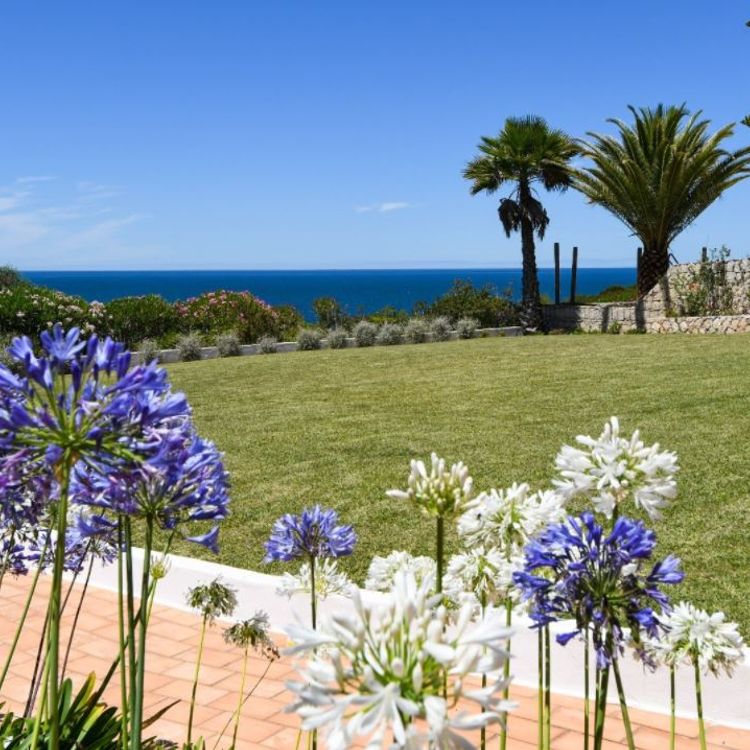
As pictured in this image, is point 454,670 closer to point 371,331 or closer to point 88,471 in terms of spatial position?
point 88,471

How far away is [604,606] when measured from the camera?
1339 millimetres

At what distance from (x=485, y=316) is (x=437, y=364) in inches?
420

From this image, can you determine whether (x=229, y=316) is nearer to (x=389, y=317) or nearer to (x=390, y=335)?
(x=390, y=335)

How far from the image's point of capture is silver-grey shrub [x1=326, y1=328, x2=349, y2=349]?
25.2 metres

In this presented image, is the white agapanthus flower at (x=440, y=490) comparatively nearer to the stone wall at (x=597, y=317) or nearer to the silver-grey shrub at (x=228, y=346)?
the silver-grey shrub at (x=228, y=346)

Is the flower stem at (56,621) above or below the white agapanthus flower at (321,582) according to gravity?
above

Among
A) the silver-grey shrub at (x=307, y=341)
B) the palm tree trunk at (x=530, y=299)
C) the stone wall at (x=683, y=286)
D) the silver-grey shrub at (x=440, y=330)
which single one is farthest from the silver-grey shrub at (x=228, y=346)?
the stone wall at (x=683, y=286)

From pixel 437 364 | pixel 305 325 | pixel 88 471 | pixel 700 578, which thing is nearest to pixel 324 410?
pixel 437 364

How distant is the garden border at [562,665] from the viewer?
156 inches

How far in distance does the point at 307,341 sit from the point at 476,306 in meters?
6.86

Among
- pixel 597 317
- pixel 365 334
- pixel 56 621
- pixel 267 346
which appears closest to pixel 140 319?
pixel 267 346

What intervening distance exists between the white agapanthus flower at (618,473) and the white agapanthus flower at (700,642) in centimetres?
39

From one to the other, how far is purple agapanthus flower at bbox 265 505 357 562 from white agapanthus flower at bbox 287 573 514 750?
3.57 feet

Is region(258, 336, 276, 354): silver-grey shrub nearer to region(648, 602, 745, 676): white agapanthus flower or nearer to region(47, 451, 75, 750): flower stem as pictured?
region(648, 602, 745, 676): white agapanthus flower
